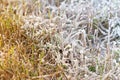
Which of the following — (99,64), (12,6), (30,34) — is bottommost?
(99,64)

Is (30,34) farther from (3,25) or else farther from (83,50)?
(83,50)

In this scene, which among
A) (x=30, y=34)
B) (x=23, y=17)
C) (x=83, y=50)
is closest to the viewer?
(x=83, y=50)

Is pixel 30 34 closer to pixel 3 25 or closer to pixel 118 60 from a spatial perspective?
pixel 3 25

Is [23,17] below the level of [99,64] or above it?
above

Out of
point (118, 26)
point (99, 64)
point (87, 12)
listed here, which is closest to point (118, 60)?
point (99, 64)

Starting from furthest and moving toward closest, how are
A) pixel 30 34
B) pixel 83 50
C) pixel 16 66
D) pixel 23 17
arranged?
pixel 23 17 → pixel 30 34 → pixel 83 50 → pixel 16 66

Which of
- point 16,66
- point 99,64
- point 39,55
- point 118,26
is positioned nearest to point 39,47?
point 39,55

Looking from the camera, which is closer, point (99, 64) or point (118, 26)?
point (99, 64)
